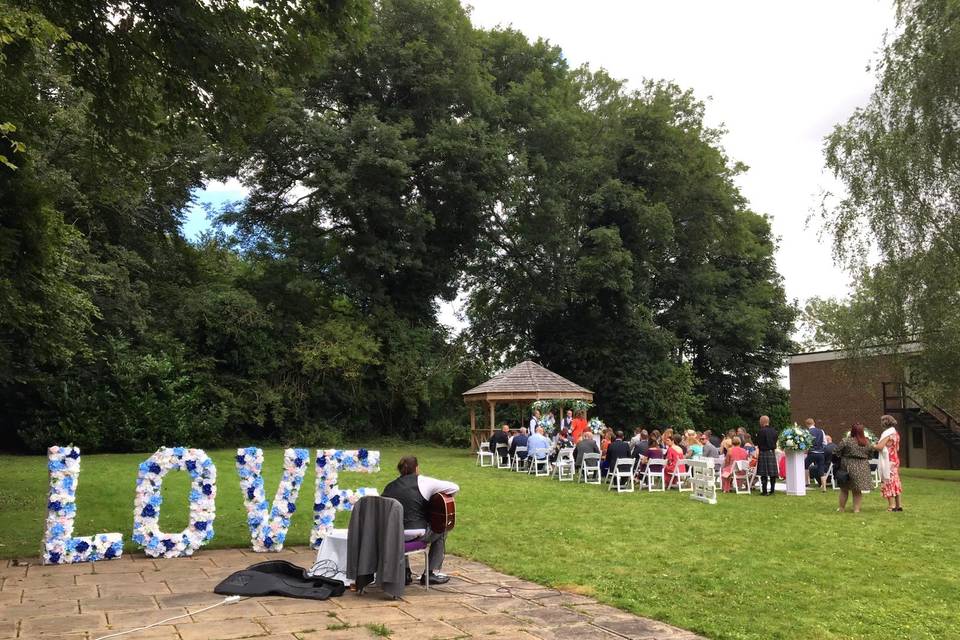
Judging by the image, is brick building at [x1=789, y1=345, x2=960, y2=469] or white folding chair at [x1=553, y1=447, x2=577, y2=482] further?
brick building at [x1=789, y1=345, x2=960, y2=469]

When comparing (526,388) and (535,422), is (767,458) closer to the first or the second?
(535,422)

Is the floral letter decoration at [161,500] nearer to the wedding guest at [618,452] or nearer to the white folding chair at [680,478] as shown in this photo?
the wedding guest at [618,452]

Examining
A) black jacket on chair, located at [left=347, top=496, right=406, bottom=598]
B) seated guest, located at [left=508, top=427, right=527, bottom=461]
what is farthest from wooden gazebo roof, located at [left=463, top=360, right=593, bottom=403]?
black jacket on chair, located at [left=347, top=496, right=406, bottom=598]

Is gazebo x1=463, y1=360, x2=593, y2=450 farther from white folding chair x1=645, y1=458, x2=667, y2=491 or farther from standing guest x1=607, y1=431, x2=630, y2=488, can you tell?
standing guest x1=607, y1=431, x2=630, y2=488

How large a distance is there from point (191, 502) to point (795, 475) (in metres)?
12.2

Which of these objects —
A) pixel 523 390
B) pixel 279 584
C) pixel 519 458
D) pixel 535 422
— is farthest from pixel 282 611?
pixel 523 390

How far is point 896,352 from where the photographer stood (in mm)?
24547

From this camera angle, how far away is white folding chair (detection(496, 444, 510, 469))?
886 inches

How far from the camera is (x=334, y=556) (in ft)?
24.9

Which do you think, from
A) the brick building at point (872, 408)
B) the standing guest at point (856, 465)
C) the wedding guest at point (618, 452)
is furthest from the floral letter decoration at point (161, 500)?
the brick building at point (872, 408)

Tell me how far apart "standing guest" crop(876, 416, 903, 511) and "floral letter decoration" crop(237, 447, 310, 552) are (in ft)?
31.6

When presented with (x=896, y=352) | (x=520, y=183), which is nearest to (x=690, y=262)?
(x=520, y=183)

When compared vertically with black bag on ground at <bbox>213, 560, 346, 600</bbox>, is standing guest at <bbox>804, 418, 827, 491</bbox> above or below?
above

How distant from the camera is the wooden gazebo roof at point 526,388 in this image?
26.4 m
